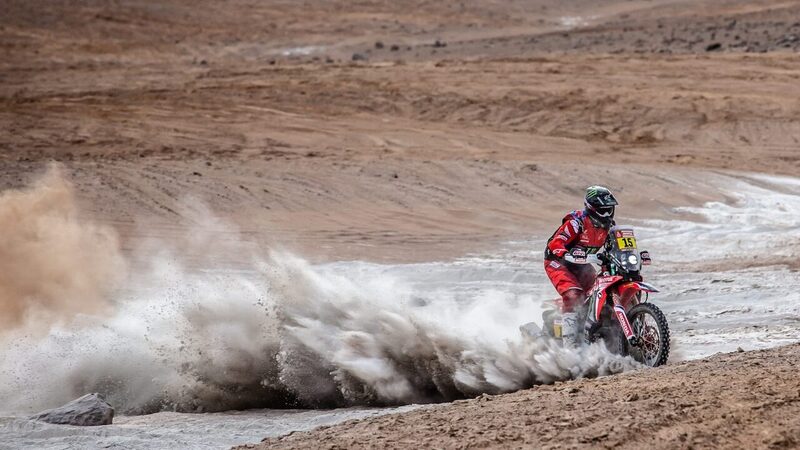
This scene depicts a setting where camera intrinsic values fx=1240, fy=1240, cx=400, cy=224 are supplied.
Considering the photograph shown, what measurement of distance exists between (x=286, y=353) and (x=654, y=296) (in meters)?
5.49

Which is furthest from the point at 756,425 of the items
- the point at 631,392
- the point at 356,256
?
the point at 356,256

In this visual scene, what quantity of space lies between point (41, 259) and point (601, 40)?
81.4ft

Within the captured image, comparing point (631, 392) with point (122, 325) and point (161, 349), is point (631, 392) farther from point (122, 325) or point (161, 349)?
point (122, 325)

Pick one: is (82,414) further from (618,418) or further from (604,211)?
(604,211)

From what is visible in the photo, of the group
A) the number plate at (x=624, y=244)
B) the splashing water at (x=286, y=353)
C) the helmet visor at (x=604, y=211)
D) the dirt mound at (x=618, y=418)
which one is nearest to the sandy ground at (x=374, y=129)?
the splashing water at (x=286, y=353)

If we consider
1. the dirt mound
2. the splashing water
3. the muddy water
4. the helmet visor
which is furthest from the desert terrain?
the helmet visor

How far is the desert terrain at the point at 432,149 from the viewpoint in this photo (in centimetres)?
835

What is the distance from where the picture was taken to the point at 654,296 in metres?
14.7

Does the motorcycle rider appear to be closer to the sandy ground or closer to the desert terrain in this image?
the desert terrain

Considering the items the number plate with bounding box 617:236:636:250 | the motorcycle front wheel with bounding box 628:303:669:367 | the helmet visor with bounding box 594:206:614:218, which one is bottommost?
the motorcycle front wheel with bounding box 628:303:669:367

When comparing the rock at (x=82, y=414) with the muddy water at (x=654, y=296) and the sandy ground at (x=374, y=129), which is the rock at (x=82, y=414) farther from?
the sandy ground at (x=374, y=129)

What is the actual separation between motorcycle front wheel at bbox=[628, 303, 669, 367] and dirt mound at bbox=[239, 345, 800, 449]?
0.58 metres

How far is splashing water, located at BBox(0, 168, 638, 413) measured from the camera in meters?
10.3

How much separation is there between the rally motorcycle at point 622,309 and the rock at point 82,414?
12.3 ft
